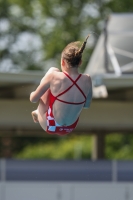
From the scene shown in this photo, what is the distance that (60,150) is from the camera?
35.8 m

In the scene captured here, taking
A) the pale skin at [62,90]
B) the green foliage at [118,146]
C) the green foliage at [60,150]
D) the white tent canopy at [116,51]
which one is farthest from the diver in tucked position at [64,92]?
the green foliage at [60,150]

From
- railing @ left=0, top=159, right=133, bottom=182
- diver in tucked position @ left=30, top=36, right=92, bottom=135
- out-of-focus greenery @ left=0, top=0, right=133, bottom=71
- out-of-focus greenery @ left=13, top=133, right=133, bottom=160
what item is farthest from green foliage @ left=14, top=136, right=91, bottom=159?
diver in tucked position @ left=30, top=36, right=92, bottom=135

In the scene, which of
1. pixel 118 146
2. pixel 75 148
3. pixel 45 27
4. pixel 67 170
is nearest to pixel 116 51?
pixel 67 170

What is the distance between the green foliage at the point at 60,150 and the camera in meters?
35.0

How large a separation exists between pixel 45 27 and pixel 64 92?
84.4 feet

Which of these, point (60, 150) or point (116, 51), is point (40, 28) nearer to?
point (60, 150)

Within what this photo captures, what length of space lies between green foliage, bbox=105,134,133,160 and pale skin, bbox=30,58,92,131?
25.7 metres

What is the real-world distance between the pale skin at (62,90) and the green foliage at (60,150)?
27.1 meters

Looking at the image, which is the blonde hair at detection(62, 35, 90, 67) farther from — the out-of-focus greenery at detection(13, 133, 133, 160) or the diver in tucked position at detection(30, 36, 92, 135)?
the out-of-focus greenery at detection(13, 133, 133, 160)

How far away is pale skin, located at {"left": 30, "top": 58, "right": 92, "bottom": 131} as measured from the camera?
7308 millimetres
